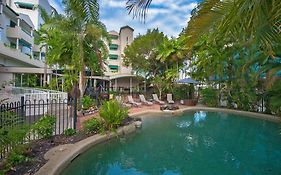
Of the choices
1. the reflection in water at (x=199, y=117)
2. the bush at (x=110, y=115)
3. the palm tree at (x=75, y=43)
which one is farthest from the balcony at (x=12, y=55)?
the reflection in water at (x=199, y=117)

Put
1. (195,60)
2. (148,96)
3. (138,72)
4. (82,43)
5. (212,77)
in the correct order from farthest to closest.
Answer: (138,72) → (148,96) → (195,60) → (212,77) → (82,43)

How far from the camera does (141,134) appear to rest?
1211cm

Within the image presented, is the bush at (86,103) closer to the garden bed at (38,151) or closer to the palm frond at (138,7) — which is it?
the garden bed at (38,151)

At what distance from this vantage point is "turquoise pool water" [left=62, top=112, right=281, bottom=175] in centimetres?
738

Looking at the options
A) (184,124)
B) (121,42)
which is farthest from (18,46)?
(184,124)

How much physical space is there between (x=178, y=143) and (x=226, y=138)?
3.05 m

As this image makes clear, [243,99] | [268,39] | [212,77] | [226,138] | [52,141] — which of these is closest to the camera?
[268,39]

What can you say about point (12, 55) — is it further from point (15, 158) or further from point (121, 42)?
point (121, 42)

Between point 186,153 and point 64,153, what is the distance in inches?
183

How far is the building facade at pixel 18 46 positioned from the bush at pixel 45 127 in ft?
24.2

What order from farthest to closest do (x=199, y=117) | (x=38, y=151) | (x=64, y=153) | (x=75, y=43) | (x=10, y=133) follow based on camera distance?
(x=199, y=117) → (x=75, y=43) → (x=64, y=153) → (x=38, y=151) → (x=10, y=133)

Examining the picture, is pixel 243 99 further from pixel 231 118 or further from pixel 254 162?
pixel 254 162

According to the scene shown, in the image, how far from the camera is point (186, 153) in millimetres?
9180

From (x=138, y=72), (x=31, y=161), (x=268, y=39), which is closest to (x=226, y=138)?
(x=268, y=39)
